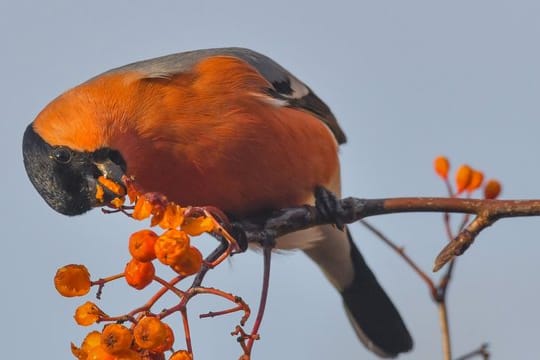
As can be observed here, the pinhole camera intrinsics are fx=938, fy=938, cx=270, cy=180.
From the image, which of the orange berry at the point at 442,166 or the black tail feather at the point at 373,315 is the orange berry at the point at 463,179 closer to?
the orange berry at the point at 442,166

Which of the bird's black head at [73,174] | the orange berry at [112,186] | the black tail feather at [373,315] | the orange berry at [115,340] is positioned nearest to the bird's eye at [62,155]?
the bird's black head at [73,174]

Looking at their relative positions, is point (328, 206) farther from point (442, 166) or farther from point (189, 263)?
point (189, 263)

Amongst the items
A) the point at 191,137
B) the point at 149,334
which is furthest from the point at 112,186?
the point at 149,334

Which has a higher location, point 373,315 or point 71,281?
point 71,281

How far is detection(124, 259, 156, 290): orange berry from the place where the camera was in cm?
274

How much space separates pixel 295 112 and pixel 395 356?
2.07 meters

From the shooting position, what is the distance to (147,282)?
2.76 m

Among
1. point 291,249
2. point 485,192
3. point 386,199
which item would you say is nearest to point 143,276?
point 386,199

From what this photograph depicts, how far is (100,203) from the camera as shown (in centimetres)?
379

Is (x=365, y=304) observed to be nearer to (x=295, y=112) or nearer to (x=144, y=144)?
(x=295, y=112)

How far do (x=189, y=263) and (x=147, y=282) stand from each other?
0.53 feet

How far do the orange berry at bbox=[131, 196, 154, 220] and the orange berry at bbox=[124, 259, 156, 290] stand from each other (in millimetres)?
151

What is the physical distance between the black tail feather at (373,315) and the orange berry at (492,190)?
2.60m

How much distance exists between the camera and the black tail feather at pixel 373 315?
20.6 feet
